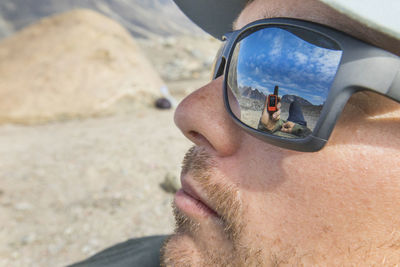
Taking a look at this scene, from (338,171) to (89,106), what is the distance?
622 cm

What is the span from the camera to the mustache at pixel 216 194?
107 cm

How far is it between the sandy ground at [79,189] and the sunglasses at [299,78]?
7.58ft

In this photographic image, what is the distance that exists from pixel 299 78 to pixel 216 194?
48cm

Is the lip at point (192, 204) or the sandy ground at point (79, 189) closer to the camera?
the lip at point (192, 204)

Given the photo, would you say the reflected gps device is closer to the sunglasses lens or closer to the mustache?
the sunglasses lens

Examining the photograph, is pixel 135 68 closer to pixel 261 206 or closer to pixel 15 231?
pixel 15 231

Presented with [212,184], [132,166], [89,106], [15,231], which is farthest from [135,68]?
[212,184]

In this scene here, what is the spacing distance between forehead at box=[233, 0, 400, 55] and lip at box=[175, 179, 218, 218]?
698mm

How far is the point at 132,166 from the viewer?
424 centimetres

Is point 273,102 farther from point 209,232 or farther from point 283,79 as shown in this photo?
point 209,232

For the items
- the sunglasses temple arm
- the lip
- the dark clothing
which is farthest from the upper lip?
the sunglasses temple arm

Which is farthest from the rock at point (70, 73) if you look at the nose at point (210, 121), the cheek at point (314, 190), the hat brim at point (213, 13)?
the cheek at point (314, 190)

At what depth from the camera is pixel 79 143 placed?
5.01 metres

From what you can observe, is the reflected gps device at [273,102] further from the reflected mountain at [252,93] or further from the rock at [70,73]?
the rock at [70,73]
